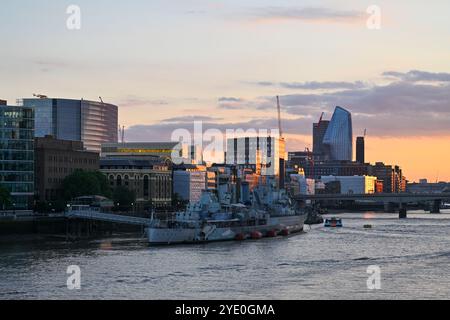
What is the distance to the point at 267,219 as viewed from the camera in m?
96.4

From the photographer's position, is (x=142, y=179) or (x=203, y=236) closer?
(x=203, y=236)

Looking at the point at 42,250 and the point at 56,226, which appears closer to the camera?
the point at 42,250

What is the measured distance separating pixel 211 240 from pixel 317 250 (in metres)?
13.7

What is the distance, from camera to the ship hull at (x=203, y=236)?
246 ft

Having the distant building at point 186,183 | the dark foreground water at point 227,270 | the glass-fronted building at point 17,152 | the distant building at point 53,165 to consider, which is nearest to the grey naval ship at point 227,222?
the dark foreground water at point 227,270

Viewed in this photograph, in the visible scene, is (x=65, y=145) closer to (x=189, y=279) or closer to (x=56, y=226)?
(x=56, y=226)

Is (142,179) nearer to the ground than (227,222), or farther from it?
farther from it

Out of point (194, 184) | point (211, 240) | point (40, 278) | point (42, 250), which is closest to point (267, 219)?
point (211, 240)

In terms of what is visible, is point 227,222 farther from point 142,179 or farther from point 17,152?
point 142,179

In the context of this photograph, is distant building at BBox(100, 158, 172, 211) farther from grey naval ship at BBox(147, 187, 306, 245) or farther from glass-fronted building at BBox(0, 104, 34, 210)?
glass-fronted building at BBox(0, 104, 34, 210)

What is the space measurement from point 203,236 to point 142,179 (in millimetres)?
70209

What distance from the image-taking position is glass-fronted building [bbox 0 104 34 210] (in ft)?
316

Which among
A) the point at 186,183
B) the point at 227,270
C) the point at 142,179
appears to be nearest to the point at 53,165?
the point at 142,179

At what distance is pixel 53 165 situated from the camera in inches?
4712
